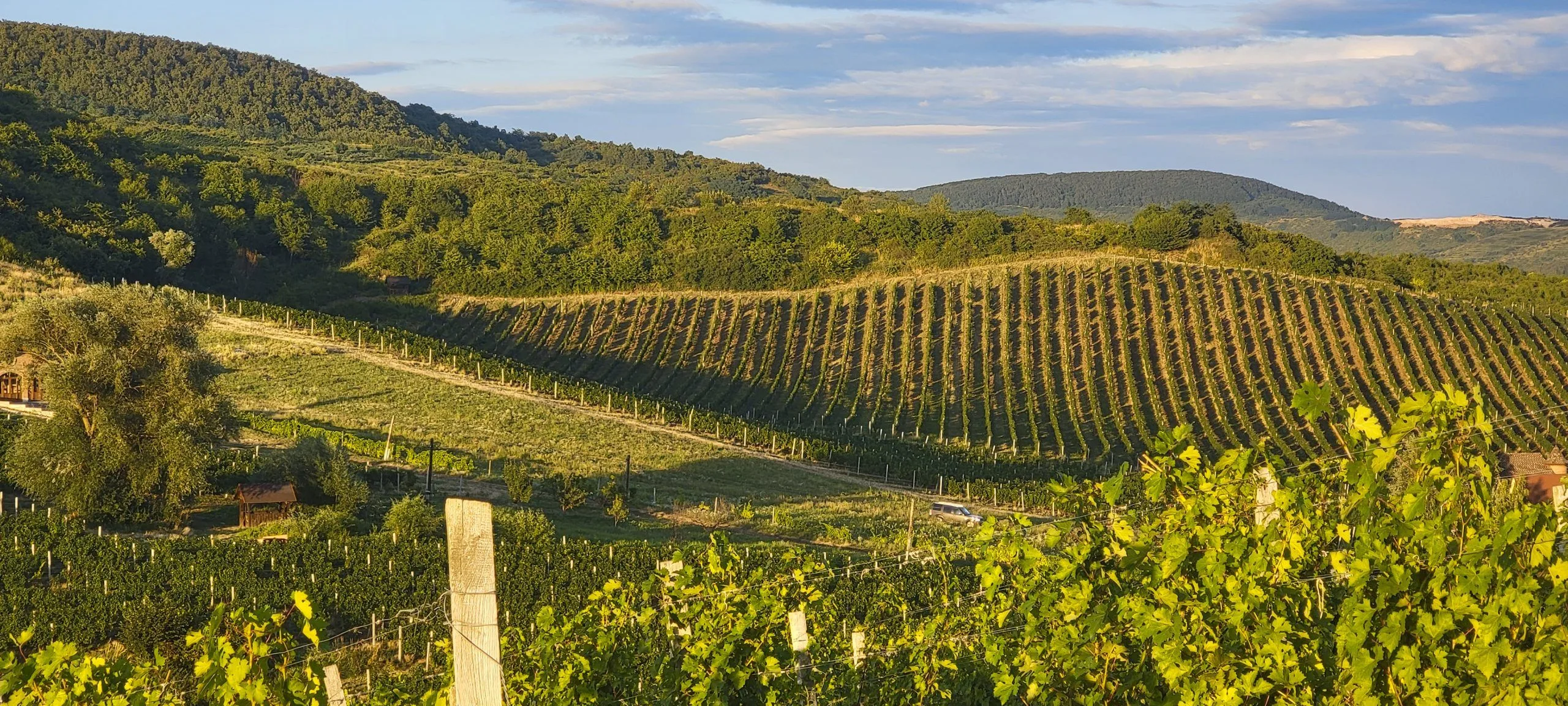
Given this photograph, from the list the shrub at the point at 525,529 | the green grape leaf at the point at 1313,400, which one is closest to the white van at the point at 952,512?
the shrub at the point at 525,529

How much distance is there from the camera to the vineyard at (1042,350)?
48438 mm

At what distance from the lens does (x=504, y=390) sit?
44625 mm

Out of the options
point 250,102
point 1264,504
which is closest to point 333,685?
point 1264,504

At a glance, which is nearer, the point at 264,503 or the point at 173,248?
the point at 264,503

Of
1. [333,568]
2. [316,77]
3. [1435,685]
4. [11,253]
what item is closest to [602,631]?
[1435,685]

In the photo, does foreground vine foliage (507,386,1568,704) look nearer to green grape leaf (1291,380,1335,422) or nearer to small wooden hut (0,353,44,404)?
green grape leaf (1291,380,1335,422)

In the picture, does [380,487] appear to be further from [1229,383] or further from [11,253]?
[1229,383]

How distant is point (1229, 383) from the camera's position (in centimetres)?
5094

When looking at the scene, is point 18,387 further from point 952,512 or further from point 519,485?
point 952,512

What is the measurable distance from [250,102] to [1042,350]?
121 meters

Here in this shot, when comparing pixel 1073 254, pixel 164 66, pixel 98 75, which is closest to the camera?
pixel 1073 254

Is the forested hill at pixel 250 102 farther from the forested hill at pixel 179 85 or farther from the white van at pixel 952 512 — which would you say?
the white van at pixel 952 512

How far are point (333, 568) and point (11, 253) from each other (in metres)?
38.3

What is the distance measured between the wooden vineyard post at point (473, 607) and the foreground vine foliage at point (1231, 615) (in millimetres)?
485
